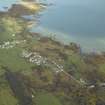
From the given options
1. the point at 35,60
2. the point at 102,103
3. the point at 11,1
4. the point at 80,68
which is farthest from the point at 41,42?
the point at 11,1

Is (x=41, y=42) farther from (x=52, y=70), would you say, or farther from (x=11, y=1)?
(x=11, y=1)

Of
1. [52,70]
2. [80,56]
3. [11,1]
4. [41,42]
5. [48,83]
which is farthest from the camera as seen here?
[11,1]

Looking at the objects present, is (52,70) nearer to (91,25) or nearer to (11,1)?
(91,25)

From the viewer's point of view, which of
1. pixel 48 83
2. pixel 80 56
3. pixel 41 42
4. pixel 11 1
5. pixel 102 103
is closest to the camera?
pixel 102 103

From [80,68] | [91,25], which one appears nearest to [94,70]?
[80,68]

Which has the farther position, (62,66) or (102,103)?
(62,66)

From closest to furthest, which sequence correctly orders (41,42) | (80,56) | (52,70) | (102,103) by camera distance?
1. (102,103)
2. (52,70)
3. (80,56)
4. (41,42)
